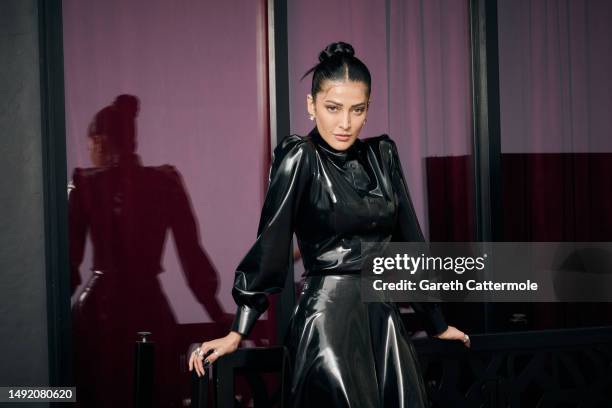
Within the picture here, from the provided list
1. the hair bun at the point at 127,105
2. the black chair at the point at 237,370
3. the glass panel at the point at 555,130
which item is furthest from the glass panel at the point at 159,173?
the glass panel at the point at 555,130

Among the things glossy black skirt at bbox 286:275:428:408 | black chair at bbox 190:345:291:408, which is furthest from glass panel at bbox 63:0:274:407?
glossy black skirt at bbox 286:275:428:408

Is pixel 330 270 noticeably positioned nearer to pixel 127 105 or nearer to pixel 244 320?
pixel 244 320

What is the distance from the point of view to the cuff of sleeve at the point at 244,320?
99.7 inches

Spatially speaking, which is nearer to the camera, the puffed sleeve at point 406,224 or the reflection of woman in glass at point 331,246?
the reflection of woman in glass at point 331,246

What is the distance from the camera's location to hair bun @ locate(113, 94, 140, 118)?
420 centimetres

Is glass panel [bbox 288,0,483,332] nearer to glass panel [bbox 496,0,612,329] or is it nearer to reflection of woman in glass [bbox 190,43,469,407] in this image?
glass panel [bbox 496,0,612,329]

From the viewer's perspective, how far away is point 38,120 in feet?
13.3

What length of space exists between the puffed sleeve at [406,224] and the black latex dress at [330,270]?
0.16 feet

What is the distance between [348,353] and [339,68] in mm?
968

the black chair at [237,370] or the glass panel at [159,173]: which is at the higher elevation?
the glass panel at [159,173]

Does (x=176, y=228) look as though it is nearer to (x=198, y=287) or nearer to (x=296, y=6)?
(x=198, y=287)

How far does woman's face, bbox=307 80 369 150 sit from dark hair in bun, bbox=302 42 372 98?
0.06ft

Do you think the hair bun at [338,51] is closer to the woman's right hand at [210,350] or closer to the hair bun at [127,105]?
the woman's right hand at [210,350]

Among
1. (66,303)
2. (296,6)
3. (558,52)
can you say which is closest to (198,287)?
(66,303)
